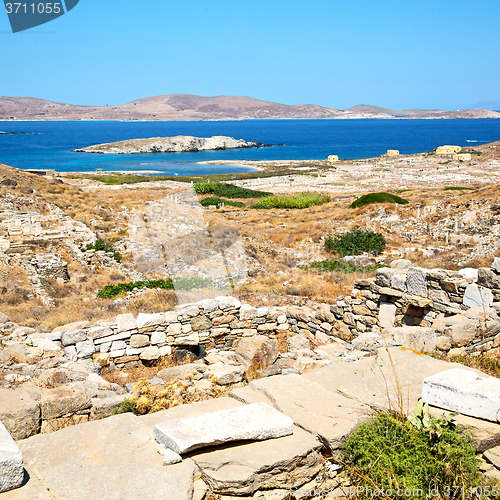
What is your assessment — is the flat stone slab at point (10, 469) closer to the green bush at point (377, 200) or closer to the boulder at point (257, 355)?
the boulder at point (257, 355)

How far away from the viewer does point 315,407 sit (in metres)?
4.55

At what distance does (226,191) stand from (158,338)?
128 feet

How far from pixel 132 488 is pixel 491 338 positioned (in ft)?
19.4

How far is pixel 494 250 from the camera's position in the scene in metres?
15.1

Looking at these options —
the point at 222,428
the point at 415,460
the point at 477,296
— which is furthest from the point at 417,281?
the point at 222,428

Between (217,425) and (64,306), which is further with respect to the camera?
(64,306)

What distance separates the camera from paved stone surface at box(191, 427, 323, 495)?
3.41m

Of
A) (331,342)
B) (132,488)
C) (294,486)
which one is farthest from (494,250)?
(132,488)

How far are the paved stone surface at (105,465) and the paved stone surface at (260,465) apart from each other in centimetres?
18

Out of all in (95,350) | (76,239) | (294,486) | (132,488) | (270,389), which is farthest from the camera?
(76,239)

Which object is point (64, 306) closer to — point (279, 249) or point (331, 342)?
point (331, 342)

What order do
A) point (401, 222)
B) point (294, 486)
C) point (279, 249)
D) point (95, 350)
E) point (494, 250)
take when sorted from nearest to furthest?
point (294, 486) < point (95, 350) < point (494, 250) < point (279, 249) < point (401, 222)

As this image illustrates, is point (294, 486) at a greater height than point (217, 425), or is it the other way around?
point (217, 425)

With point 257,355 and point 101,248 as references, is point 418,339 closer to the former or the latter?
point 257,355
